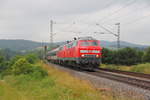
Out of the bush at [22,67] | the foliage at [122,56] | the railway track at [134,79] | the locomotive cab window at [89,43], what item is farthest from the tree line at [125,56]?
the railway track at [134,79]

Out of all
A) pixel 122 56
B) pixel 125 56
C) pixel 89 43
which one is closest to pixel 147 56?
pixel 125 56

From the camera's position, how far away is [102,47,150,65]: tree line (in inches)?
2044

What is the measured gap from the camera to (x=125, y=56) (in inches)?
2144

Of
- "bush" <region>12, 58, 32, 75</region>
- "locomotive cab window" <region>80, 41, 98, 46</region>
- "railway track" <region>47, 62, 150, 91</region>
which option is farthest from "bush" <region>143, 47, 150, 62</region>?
"bush" <region>12, 58, 32, 75</region>

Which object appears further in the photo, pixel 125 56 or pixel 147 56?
pixel 125 56

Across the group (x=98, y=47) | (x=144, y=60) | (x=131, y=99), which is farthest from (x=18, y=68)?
(x=144, y=60)

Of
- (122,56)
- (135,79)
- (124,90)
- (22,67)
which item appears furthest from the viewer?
(122,56)

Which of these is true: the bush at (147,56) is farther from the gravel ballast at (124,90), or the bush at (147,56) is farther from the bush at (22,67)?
the gravel ballast at (124,90)

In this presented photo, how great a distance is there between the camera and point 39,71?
729 inches

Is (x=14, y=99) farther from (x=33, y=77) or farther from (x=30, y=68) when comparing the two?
(x=30, y=68)

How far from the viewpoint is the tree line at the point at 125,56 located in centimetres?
5192

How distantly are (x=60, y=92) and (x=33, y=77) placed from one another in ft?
25.3

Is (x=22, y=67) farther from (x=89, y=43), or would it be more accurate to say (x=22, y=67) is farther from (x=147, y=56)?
(x=147, y=56)

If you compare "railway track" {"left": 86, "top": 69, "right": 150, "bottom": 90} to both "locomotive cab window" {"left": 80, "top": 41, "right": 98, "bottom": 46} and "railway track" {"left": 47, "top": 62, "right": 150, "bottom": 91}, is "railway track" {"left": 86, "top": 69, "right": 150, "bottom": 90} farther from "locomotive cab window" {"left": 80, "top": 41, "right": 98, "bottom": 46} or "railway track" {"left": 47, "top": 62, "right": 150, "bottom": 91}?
"locomotive cab window" {"left": 80, "top": 41, "right": 98, "bottom": 46}
